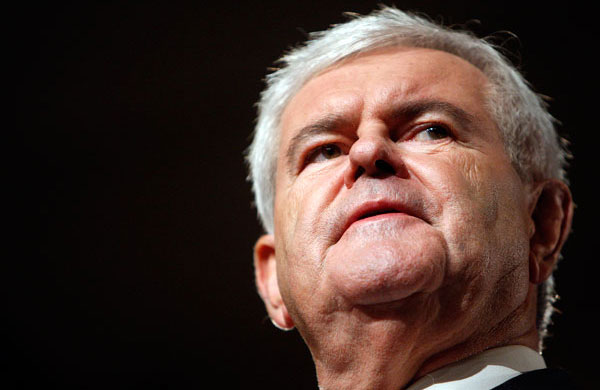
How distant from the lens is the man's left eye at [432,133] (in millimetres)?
1290

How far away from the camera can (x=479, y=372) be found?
1.15m

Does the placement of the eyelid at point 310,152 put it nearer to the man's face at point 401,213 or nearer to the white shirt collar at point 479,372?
the man's face at point 401,213

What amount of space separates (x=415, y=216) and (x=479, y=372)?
0.28 meters

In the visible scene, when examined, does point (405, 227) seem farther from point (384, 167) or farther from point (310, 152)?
point (310, 152)

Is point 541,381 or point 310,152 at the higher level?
point 310,152

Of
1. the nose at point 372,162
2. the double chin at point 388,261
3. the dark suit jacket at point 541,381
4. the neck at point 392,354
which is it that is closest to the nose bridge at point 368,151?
the nose at point 372,162

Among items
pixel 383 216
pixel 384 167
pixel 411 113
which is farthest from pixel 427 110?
pixel 383 216

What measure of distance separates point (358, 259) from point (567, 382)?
419 millimetres

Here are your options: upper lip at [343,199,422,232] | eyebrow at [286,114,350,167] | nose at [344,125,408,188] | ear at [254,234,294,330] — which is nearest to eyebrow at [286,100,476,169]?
eyebrow at [286,114,350,167]

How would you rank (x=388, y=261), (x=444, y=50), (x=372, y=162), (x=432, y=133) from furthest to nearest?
(x=444, y=50) < (x=432, y=133) < (x=372, y=162) < (x=388, y=261)

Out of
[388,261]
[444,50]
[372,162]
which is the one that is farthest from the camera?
[444,50]

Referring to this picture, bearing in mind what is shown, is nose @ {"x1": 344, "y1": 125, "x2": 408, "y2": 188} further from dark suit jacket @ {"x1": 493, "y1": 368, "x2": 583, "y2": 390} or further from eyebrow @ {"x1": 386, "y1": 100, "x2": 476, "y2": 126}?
dark suit jacket @ {"x1": 493, "y1": 368, "x2": 583, "y2": 390}

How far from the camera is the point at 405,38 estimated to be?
151 centimetres

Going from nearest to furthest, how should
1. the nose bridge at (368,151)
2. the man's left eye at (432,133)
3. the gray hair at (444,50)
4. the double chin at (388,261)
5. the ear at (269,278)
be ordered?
the double chin at (388,261) → the nose bridge at (368,151) → the man's left eye at (432,133) → the gray hair at (444,50) → the ear at (269,278)
